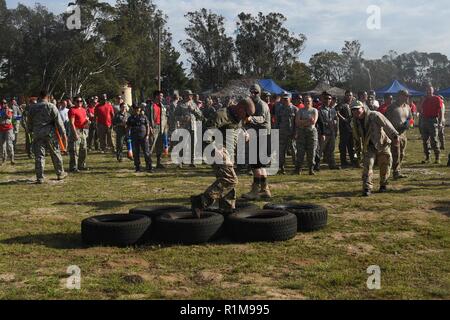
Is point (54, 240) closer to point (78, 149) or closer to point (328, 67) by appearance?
point (78, 149)

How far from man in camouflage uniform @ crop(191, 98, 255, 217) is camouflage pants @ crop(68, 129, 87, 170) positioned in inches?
279

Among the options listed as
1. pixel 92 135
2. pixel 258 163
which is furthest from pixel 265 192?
pixel 92 135

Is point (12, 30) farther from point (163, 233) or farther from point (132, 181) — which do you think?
point (163, 233)

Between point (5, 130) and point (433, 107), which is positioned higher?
point (433, 107)

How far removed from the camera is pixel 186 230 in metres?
6.72

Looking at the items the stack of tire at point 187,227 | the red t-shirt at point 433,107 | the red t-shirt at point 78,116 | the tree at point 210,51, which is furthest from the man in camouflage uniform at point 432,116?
the tree at point 210,51

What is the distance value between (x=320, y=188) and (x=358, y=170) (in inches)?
131

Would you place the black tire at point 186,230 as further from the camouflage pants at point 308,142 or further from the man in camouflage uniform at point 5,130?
the man in camouflage uniform at point 5,130

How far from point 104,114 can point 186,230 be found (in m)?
12.6

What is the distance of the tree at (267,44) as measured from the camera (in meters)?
90.1

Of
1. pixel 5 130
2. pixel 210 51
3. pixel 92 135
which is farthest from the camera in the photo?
pixel 210 51

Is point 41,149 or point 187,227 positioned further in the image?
point 41,149

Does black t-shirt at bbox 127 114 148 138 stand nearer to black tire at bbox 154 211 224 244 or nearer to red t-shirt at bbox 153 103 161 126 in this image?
red t-shirt at bbox 153 103 161 126

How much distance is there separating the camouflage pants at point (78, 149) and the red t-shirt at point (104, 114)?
13.3 feet
